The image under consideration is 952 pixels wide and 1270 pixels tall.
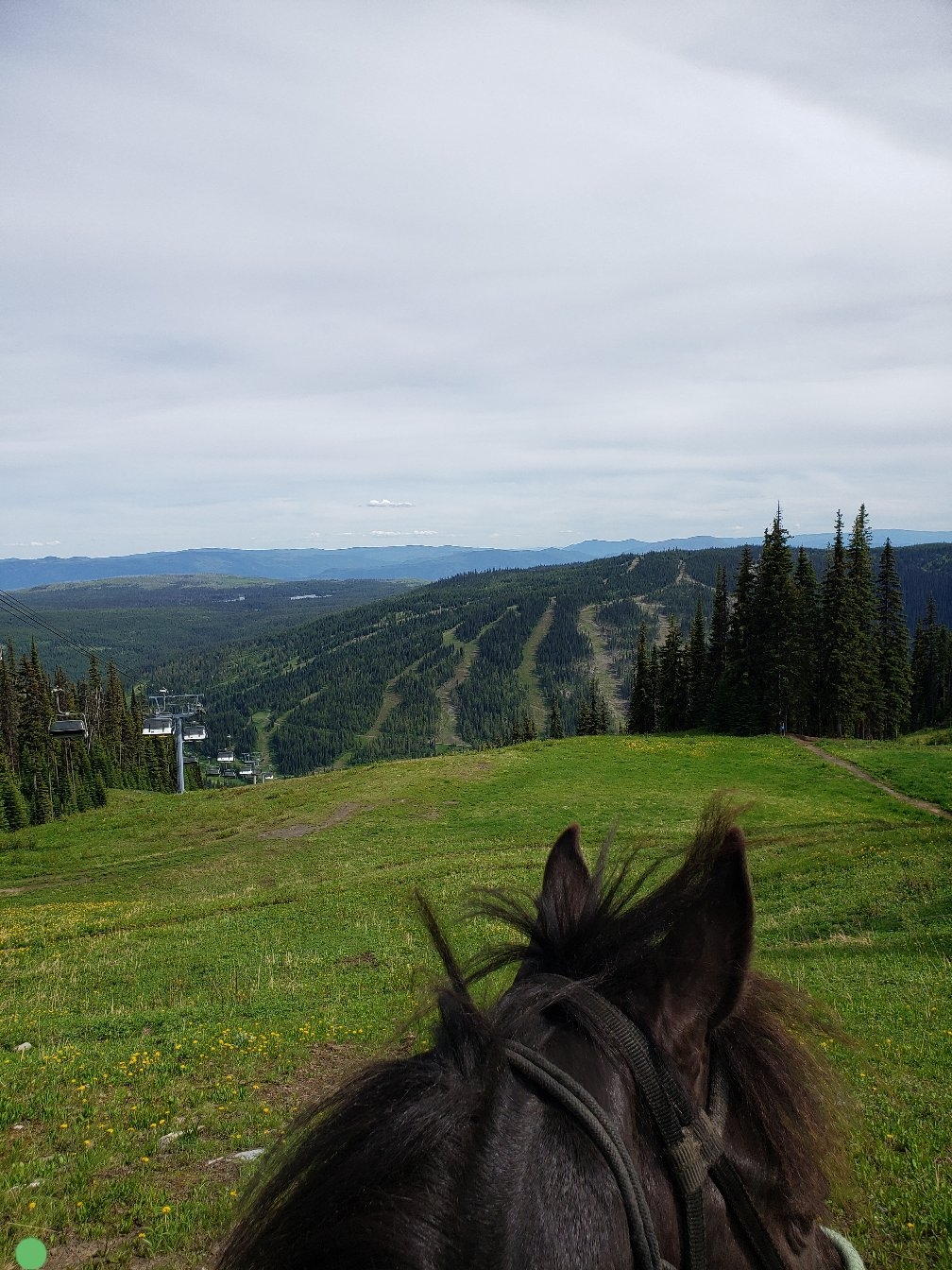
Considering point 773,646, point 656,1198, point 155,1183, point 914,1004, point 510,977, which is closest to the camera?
point 656,1198

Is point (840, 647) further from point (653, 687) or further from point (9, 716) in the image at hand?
point (9, 716)

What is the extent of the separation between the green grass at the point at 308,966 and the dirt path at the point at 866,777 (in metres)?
0.66

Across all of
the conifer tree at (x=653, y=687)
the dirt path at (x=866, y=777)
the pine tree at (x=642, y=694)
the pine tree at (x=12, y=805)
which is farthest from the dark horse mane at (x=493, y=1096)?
the conifer tree at (x=653, y=687)

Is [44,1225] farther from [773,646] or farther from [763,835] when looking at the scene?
[773,646]

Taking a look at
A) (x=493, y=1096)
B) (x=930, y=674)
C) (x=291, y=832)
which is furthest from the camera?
(x=930, y=674)

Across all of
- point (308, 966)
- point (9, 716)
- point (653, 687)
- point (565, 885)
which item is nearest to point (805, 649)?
point (653, 687)

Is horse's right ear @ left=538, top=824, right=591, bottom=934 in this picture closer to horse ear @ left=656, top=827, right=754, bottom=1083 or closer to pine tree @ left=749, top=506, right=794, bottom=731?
horse ear @ left=656, top=827, right=754, bottom=1083

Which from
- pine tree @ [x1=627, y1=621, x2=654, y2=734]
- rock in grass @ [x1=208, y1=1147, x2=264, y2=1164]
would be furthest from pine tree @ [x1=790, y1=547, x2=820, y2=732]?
rock in grass @ [x1=208, y1=1147, x2=264, y2=1164]

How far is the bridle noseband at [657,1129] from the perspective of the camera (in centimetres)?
129

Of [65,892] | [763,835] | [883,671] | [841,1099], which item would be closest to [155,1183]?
[841,1099]

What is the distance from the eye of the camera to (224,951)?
1381 centimetres

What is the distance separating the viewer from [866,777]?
1216 inches

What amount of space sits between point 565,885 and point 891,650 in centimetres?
5453

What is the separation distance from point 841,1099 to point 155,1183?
5330mm
